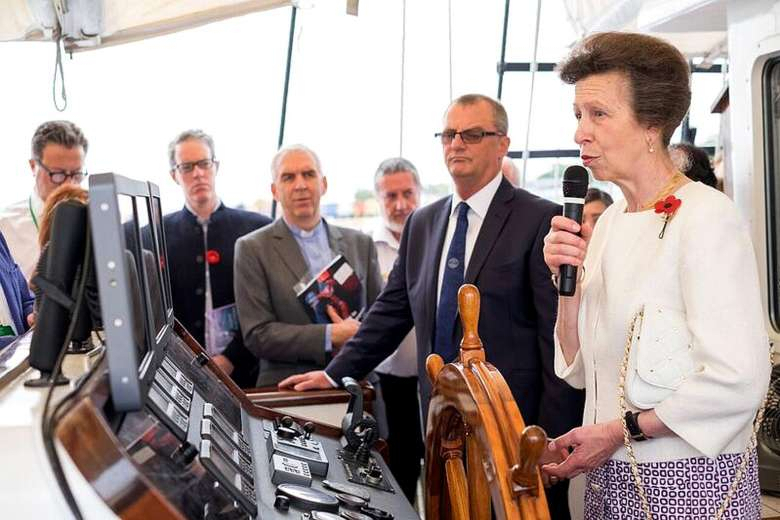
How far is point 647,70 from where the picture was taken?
176 centimetres

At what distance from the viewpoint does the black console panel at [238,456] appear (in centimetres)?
107

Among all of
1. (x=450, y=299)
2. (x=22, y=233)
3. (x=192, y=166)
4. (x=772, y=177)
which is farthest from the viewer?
(x=22, y=233)

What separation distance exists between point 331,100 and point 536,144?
1949mm

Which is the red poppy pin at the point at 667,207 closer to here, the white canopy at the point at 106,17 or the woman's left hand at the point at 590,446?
the woman's left hand at the point at 590,446

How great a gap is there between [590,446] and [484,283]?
39.1 inches

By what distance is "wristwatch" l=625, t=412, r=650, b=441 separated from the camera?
1693 mm

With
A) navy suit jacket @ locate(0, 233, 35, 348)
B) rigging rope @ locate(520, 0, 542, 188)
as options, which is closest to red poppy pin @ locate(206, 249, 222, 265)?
navy suit jacket @ locate(0, 233, 35, 348)

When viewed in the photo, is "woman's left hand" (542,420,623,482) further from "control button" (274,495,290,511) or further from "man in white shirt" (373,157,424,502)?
"man in white shirt" (373,157,424,502)

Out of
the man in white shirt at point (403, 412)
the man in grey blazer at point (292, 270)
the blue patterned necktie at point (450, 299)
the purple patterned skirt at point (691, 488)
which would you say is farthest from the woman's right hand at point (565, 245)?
the man in white shirt at point (403, 412)

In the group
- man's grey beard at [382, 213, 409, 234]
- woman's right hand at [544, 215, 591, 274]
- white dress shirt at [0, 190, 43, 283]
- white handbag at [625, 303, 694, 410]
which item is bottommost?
white handbag at [625, 303, 694, 410]

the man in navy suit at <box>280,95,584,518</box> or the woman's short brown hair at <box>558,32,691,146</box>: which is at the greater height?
the woman's short brown hair at <box>558,32,691,146</box>

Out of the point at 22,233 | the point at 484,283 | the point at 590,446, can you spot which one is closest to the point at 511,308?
the point at 484,283

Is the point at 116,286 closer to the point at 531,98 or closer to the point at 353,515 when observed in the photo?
the point at 353,515

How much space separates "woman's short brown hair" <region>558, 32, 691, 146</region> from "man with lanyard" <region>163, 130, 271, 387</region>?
2.20 m
